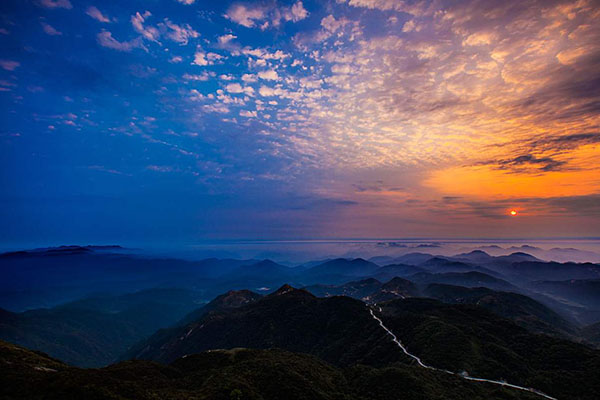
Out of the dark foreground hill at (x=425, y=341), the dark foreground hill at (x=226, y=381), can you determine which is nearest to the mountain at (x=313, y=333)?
the dark foreground hill at (x=425, y=341)

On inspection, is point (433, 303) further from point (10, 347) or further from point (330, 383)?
point (10, 347)

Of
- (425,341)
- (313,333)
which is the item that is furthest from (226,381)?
(313,333)

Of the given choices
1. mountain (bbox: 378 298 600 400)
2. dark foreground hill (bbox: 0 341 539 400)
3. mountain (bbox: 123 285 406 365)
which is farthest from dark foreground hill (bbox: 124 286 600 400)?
dark foreground hill (bbox: 0 341 539 400)

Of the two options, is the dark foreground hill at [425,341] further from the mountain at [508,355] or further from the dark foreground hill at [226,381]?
the dark foreground hill at [226,381]

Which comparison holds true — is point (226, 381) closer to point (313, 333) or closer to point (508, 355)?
point (508, 355)

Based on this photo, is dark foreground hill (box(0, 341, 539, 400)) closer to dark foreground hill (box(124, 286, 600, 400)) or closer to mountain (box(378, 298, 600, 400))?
mountain (box(378, 298, 600, 400))

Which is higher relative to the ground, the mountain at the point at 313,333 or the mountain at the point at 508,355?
the mountain at the point at 508,355

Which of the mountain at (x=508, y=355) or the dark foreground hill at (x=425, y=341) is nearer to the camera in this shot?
the mountain at (x=508, y=355)
